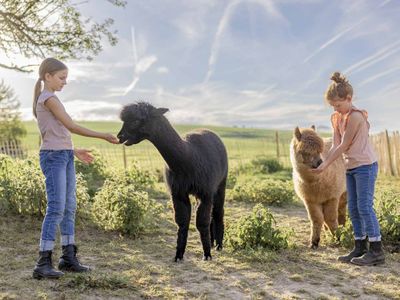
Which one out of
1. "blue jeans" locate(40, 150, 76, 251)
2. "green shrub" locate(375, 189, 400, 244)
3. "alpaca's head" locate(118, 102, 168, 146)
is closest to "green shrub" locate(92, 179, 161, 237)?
"blue jeans" locate(40, 150, 76, 251)

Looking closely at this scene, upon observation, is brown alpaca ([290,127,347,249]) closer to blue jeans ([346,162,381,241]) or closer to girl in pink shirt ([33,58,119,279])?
blue jeans ([346,162,381,241])

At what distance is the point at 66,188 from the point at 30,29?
33.1 feet

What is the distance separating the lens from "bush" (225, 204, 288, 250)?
6.33 meters

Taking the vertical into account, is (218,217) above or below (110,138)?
below

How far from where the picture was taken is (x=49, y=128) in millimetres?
4906

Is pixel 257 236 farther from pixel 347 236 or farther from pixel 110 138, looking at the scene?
pixel 110 138

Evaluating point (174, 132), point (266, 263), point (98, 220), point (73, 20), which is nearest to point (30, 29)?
point (73, 20)

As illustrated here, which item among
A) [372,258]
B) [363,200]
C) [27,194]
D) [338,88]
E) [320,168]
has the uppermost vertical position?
[338,88]

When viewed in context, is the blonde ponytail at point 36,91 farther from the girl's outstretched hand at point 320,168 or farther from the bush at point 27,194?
the girl's outstretched hand at point 320,168

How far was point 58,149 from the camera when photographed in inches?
193

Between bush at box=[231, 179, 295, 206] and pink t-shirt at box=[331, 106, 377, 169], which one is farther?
bush at box=[231, 179, 295, 206]

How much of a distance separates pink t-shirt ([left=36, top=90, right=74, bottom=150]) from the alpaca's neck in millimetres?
1003

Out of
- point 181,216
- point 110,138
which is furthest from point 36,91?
point 181,216

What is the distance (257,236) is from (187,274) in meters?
1.43
